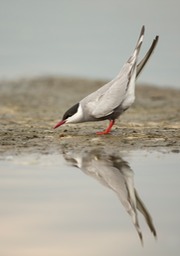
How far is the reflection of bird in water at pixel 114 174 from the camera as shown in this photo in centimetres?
Answer: 477

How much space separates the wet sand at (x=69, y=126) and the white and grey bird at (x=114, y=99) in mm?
222

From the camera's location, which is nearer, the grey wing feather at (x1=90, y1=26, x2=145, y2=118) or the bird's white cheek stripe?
the grey wing feather at (x1=90, y1=26, x2=145, y2=118)

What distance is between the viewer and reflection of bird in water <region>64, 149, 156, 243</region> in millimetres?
4766

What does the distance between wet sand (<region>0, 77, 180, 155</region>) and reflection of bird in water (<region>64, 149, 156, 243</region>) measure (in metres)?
0.55

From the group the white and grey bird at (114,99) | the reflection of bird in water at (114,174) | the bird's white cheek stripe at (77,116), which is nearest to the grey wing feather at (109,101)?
the white and grey bird at (114,99)

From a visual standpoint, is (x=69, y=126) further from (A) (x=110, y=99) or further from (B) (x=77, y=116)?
(A) (x=110, y=99)

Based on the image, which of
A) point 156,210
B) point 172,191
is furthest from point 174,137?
point 156,210

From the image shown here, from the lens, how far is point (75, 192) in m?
5.39

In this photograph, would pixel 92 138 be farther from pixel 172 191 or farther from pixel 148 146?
pixel 172 191

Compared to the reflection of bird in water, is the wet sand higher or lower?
lower

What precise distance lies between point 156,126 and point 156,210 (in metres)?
5.40

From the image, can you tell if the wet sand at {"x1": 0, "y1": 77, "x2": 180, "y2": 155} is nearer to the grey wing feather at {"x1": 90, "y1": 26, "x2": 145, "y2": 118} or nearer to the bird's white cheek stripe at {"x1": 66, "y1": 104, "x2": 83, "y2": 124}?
the bird's white cheek stripe at {"x1": 66, "y1": 104, "x2": 83, "y2": 124}

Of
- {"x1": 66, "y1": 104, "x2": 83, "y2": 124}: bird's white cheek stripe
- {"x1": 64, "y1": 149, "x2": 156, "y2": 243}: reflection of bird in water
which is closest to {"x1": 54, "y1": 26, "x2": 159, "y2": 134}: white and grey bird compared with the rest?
{"x1": 66, "y1": 104, "x2": 83, "y2": 124}: bird's white cheek stripe

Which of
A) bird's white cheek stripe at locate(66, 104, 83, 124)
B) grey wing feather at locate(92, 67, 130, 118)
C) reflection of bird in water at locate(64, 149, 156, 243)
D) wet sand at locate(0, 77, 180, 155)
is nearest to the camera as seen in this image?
reflection of bird in water at locate(64, 149, 156, 243)
